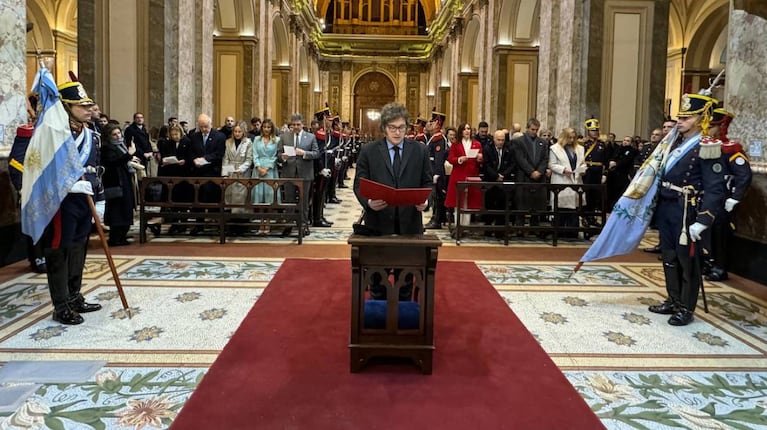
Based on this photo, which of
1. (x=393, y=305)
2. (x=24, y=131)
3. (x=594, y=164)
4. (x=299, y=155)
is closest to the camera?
(x=393, y=305)

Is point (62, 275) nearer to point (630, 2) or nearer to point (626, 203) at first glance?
point (626, 203)

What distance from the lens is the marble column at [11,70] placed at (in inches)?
233

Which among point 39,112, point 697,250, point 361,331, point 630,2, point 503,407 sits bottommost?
point 503,407

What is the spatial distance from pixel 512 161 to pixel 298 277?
4.24 metres

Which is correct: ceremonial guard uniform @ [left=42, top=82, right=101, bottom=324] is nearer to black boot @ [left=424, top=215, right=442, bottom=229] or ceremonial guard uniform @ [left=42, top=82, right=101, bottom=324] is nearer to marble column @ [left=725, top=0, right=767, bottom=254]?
black boot @ [left=424, top=215, right=442, bottom=229]

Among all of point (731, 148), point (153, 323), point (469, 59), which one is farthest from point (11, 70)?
point (469, 59)

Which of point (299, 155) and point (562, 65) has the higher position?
A: point (562, 65)

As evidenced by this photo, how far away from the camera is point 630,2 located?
10.2 meters

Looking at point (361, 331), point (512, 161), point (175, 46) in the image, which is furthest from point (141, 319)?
point (175, 46)

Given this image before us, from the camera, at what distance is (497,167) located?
8828 mm

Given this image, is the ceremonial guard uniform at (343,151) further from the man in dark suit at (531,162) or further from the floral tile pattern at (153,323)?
the floral tile pattern at (153,323)

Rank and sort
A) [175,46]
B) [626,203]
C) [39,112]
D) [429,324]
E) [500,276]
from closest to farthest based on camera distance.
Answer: [429,324] < [39,112] < [626,203] < [500,276] < [175,46]

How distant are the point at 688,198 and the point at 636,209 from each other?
50cm

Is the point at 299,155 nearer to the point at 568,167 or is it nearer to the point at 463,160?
the point at 463,160
